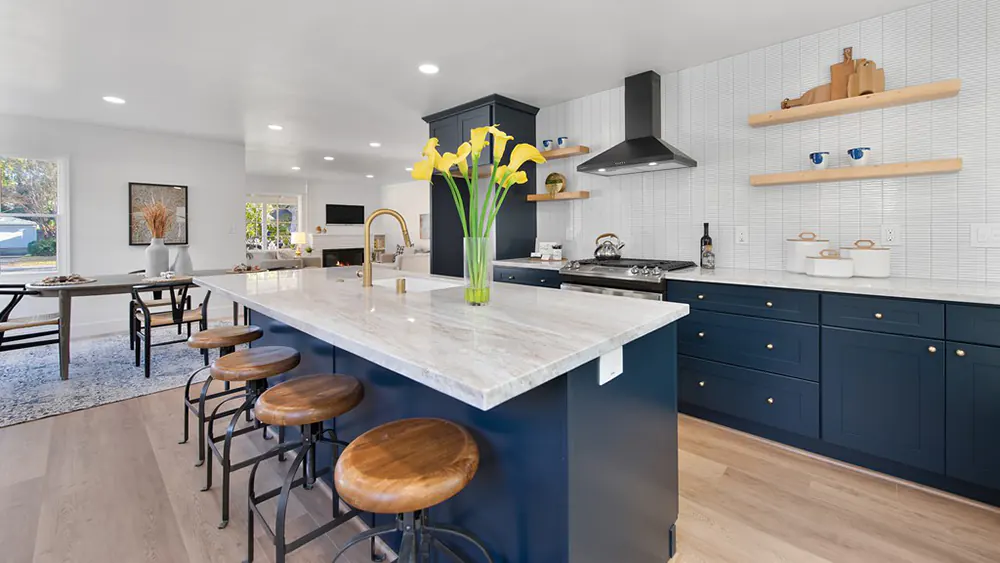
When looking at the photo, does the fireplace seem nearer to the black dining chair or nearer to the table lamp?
the table lamp

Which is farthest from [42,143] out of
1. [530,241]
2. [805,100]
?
[805,100]

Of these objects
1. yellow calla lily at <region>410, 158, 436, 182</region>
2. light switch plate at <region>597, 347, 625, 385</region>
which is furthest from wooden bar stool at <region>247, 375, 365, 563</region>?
light switch plate at <region>597, 347, 625, 385</region>

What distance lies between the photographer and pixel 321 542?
1.72 meters

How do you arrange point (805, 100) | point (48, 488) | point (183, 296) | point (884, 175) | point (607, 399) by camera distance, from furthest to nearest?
1. point (183, 296)
2. point (805, 100)
3. point (884, 175)
4. point (48, 488)
5. point (607, 399)

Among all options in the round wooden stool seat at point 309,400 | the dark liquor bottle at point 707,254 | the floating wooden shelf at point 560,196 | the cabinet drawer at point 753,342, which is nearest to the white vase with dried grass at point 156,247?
the floating wooden shelf at point 560,196

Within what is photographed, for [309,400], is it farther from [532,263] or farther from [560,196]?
[560,196]

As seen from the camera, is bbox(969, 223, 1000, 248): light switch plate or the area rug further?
the area rug

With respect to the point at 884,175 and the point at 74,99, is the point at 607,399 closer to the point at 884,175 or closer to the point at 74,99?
the point at 884,175

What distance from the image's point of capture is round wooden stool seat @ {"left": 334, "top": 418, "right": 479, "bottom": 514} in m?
0.97

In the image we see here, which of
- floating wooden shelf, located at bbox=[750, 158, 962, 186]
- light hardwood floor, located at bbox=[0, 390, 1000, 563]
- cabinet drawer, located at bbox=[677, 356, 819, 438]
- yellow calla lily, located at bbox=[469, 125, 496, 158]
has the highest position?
floating wooden shelf, located at bbox=[750, 158, 962, 186]

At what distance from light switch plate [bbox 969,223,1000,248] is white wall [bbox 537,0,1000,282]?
0.10ft

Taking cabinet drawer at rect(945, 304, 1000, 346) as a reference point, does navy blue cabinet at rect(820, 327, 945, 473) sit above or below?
below

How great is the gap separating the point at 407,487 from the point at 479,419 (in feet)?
0.99

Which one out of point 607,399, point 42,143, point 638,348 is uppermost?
point 42,143
